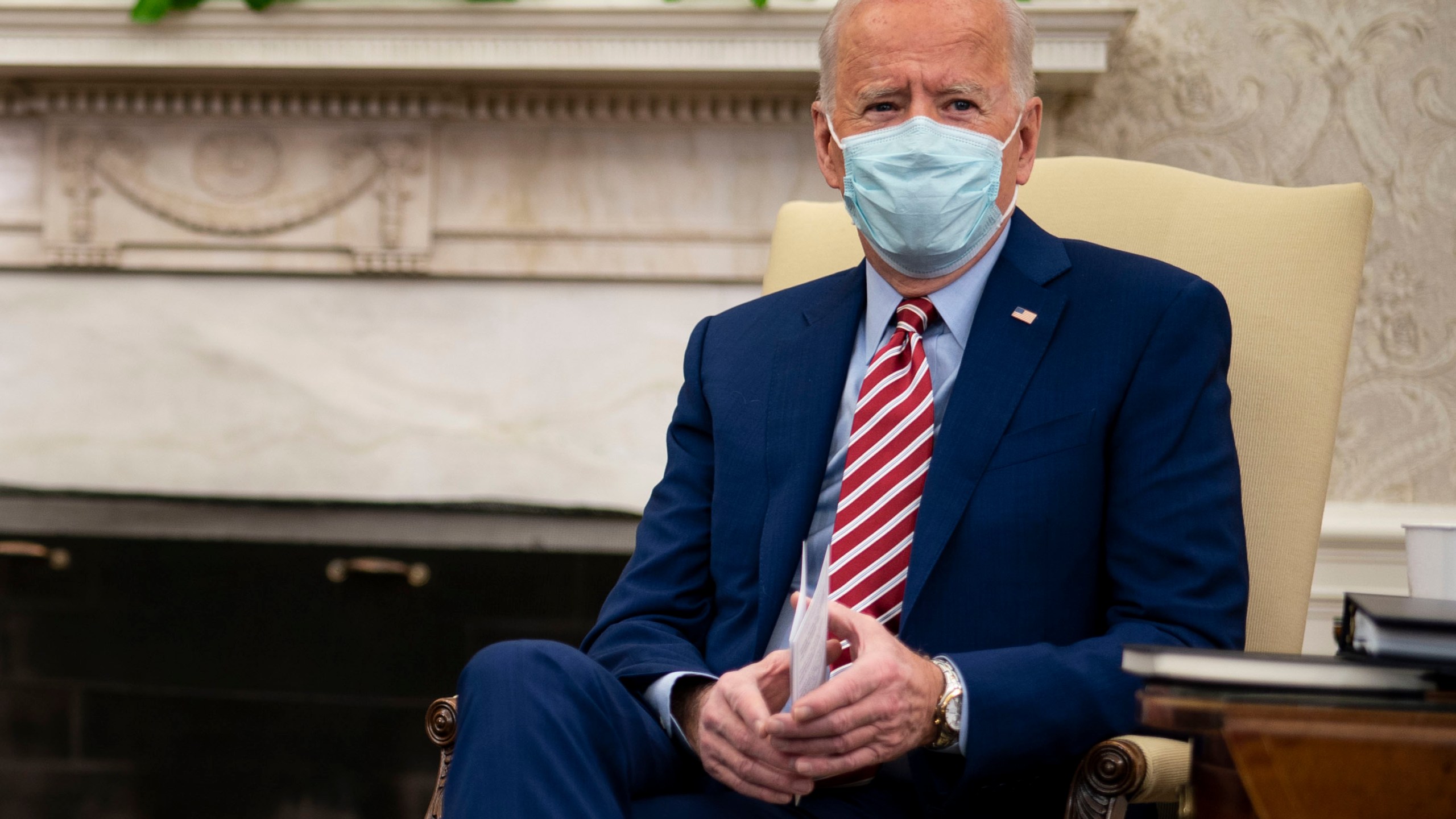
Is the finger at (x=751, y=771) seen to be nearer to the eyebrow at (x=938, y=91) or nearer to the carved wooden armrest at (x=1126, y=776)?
the carved wooden armrest at (x=1126, y=776)

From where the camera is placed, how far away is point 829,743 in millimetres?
944

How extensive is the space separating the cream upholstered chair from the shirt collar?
10.0 inches

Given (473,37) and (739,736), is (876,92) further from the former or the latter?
(473,37)

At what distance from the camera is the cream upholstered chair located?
130 cm

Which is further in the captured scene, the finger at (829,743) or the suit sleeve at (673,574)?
the suit sleeve at (673,574)

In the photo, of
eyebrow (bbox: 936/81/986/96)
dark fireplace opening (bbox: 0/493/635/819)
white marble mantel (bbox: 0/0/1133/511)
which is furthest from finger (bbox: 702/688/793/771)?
white marble mantel (bbox: 0/0/1133/511)

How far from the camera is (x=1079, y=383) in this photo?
117cm

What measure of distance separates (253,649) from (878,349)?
1594 mm

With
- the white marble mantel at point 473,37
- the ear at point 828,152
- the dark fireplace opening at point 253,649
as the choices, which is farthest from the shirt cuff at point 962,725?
the white marble mantel at point 473,37

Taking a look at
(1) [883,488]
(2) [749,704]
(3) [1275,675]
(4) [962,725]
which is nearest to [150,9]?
(1) [883,488]

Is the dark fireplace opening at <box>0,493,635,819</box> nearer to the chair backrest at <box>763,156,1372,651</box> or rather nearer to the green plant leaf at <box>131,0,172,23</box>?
the green plant leaf at <box>131,0,172,23</box>

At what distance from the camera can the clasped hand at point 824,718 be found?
0.93m

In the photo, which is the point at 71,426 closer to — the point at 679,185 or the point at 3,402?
the point at 3,402

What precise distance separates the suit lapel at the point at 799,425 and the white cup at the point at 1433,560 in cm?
55
